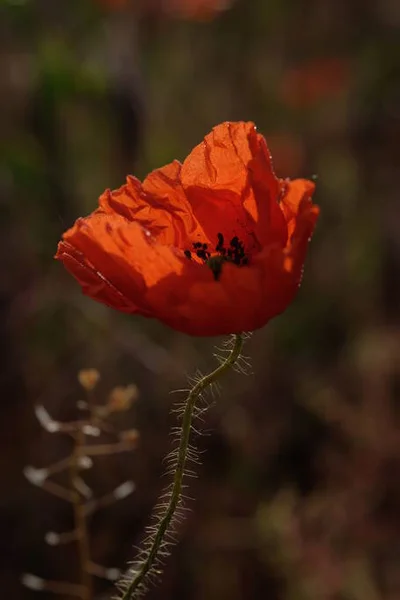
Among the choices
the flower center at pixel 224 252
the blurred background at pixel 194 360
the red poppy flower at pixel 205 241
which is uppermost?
the red poppy flower at pixel 205 241

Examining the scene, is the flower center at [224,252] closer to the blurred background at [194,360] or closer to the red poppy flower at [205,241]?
the red poppy flower at [205,241]

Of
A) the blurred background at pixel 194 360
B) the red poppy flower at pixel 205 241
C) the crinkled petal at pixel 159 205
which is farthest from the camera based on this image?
the blurred background at pixel 194 360

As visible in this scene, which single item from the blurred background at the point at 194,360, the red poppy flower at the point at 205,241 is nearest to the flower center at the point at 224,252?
the red poppy flower at the point at 205,241

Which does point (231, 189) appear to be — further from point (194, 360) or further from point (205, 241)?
point (194, 360)

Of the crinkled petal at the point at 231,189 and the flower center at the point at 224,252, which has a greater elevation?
the crinkled petal at the point at 231,189

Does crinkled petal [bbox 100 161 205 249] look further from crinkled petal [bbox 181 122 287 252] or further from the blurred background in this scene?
the blurred background

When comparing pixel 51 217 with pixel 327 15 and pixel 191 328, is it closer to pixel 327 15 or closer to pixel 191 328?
pixel 191 328
